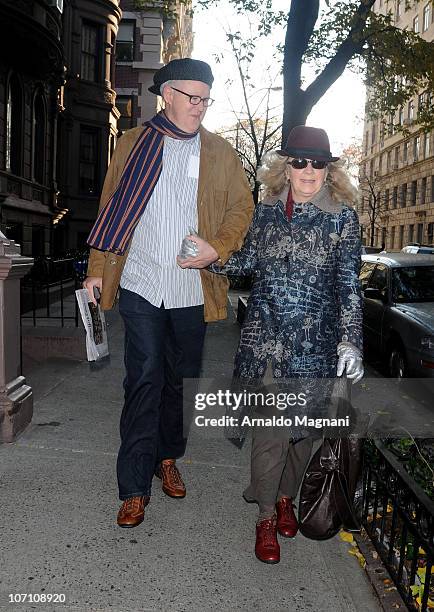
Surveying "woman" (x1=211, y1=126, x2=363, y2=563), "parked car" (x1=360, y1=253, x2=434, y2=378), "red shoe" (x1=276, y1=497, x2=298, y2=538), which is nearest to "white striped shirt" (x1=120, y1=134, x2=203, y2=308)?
"woman" (x1=211, y1=126, x2=363, y2=563)

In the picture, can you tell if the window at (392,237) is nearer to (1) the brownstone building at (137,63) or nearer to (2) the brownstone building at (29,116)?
(1) the brownstone building at (137,63)

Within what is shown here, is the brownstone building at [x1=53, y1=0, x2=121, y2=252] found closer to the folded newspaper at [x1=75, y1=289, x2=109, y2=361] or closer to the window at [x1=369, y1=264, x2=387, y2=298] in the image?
the window at [x1=369, y1=264, x2=387, y2=298]

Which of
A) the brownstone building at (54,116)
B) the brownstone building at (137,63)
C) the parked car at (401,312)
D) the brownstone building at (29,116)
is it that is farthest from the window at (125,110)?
the parked car at (401,312)

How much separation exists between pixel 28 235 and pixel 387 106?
10135 millimetres

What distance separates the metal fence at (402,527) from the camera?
2621 millimetres

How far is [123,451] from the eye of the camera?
11.1ft

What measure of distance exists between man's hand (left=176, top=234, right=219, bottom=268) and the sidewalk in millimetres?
1412

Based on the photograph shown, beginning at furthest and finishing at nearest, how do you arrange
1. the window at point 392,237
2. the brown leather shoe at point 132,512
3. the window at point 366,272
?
the window at point 392,237 < the window at point 366,272 < the brown leather shoe at point 132,512

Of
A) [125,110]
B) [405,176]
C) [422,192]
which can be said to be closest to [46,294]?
[125,110]

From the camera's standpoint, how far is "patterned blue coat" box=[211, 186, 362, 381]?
121 inches

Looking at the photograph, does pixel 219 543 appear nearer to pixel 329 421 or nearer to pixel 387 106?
pixel 329 421

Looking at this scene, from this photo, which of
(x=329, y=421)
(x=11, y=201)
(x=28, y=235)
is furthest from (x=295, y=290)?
(x=28, y=235)

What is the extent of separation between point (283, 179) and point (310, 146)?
0.77 ft

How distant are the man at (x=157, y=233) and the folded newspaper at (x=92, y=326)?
8cm
